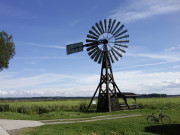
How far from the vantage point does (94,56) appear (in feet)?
98.8

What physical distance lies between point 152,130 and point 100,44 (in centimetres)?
1760

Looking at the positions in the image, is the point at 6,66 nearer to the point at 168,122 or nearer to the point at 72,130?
the point at 72,130

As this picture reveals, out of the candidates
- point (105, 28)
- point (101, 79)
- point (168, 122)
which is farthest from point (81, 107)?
point (168, 122)

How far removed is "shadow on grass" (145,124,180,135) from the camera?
553 inches

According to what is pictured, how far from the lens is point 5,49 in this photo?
32875 mm

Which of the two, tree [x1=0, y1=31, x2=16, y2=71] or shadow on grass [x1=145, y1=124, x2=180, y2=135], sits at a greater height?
tree [x1=0, y1=31, x2=16, y2=71]

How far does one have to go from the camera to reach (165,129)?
1452 cm

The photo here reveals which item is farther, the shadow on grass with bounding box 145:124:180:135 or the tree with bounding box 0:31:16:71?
the tree with bounding box 0:31:16:71

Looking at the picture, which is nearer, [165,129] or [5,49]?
[165,129]

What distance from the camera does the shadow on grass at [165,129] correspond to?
1405cm

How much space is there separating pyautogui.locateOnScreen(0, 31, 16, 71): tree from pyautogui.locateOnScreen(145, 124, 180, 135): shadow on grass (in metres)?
26.5

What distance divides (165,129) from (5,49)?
27.8m

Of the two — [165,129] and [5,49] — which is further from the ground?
[5,49]

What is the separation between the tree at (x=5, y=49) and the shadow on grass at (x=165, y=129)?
86.9 feet
